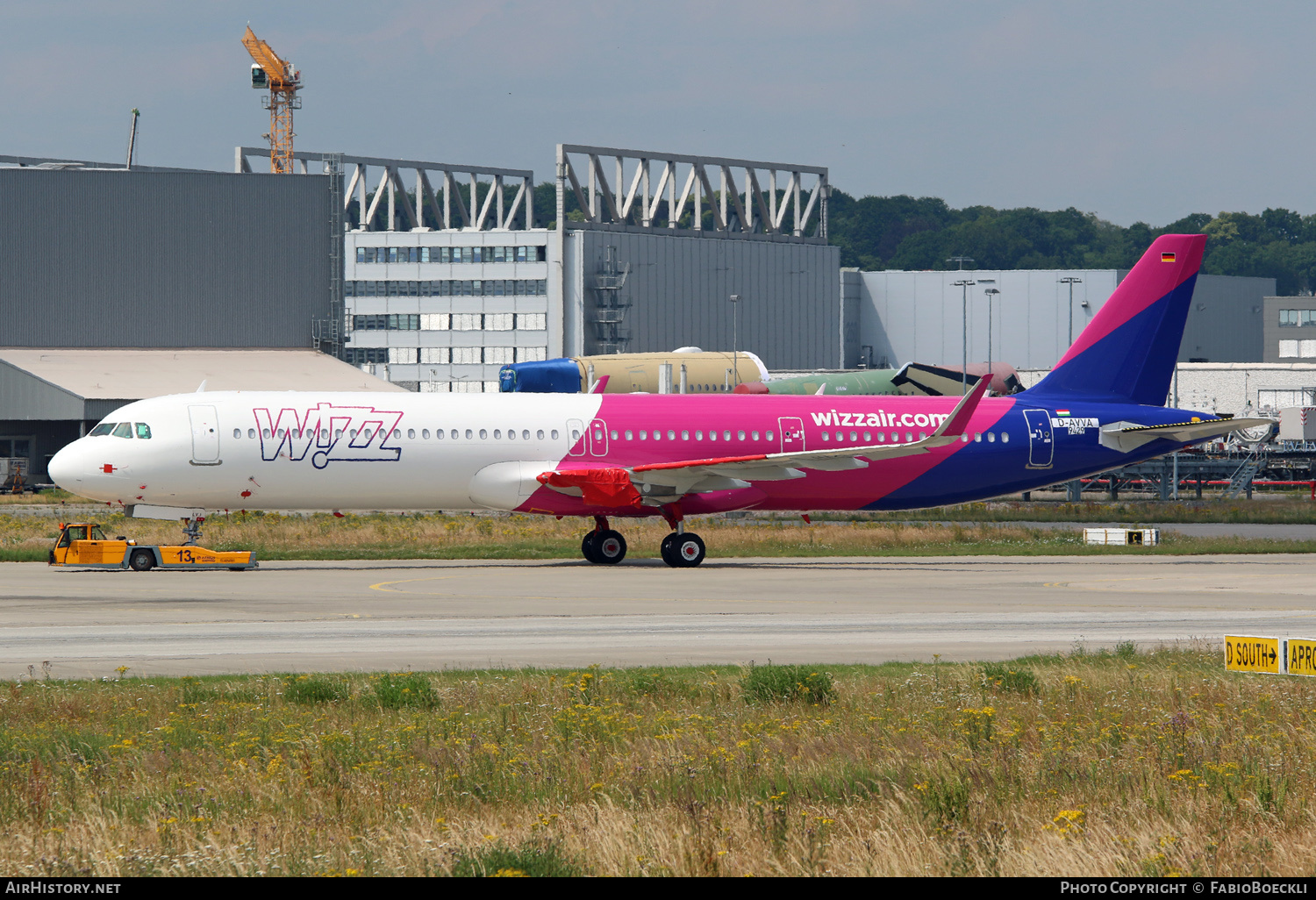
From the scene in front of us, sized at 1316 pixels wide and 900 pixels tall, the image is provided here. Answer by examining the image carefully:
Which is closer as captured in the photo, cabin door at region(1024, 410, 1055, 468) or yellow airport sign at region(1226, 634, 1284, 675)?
yellow airport sign at region(1226, 634, 1284, 675)

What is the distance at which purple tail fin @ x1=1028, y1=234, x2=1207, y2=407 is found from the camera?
50406mm

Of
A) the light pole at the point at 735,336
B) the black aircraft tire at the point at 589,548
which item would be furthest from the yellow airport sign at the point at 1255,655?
the light pole at the point at 735,336

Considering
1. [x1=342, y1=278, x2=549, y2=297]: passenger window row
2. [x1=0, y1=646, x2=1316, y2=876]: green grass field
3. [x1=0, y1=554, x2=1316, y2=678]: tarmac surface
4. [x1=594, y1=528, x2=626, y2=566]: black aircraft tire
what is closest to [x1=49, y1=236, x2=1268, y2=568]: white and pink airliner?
[x1=594, y1=528, x2=626, y2=566]: black aircraft tire

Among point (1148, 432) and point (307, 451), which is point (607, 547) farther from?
point (1148, 432)

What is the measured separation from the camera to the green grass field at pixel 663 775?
11.7 m

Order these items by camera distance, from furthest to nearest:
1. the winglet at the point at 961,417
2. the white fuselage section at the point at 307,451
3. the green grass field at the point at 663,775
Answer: the winglet at the point at 961,417 → the white fuselage section at the point at 307,451 → the green grass field at the point at 663,775

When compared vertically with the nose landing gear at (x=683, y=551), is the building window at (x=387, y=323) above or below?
above

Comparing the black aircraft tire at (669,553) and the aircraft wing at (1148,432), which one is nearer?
the black aircraft tire at (669,553)

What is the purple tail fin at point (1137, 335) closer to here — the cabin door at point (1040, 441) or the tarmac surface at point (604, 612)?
the cabin door at point (1040, 441)

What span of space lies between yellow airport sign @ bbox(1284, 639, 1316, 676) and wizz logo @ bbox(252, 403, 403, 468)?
97.0ft

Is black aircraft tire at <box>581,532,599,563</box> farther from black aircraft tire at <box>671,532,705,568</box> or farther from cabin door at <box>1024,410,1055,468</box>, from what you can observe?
cabin door at <box>1024,410,1055,468</box>

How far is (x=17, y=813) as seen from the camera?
13125 mm

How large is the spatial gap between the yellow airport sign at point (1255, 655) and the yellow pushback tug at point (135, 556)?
1152 inches

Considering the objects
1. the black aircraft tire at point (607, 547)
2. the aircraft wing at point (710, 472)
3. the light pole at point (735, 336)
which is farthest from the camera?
the light pole at point (735, 336)
